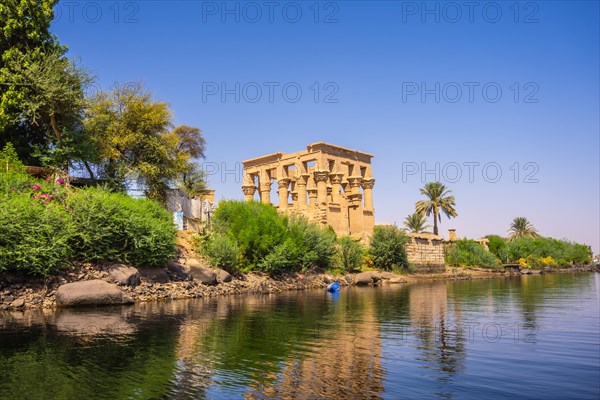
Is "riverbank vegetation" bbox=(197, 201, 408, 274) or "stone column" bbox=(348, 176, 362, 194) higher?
"stone column" bbox=(348, 176, 362, 194)

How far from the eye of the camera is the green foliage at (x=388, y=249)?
45.9m

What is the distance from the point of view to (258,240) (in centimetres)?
3353

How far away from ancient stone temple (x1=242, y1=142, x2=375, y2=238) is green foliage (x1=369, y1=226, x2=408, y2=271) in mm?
2390

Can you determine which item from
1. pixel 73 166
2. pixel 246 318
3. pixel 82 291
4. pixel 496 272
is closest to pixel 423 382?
pixel 246 318

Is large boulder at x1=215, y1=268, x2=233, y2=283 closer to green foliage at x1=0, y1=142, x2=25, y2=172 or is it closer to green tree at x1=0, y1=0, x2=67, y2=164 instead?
green foliage at x1=0, y1=142, x2=25, y2=172

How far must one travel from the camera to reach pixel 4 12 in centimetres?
2766

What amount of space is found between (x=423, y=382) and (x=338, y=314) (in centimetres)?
985

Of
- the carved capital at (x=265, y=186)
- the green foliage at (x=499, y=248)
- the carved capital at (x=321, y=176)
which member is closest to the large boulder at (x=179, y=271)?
the carved capital at (x=321, y=176)

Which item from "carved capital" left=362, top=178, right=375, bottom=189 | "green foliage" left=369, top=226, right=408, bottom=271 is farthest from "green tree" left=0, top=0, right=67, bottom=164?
"carved capital" left=362, top=178, right=375, bottom=189

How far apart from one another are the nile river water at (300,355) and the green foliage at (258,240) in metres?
13.3

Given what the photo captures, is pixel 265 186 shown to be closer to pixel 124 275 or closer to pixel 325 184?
pixel 325 184

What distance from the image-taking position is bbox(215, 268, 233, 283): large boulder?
29.3 m

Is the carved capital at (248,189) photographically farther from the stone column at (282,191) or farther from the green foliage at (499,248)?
the green foliage at (499,248)

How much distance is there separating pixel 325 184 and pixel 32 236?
31.9 meters
